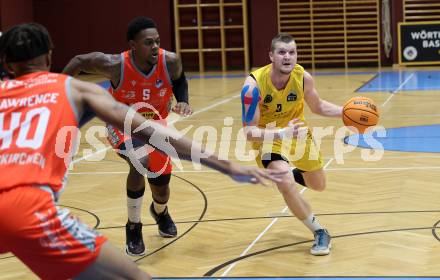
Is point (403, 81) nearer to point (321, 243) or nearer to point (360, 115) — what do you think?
point (360, 115)

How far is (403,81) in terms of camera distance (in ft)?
62.3

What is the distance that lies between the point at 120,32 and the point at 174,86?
758 inches

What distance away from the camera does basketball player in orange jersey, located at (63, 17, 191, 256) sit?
604 cm

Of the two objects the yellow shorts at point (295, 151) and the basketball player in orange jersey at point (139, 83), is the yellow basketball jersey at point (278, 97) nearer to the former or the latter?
the yellow shorts at point (295, 151)

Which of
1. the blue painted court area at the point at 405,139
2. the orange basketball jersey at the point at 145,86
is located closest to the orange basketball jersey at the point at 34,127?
the orange basketball jersey at the point at 145,86

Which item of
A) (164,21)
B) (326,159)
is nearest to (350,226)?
(326,159)

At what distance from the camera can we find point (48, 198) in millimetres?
3006

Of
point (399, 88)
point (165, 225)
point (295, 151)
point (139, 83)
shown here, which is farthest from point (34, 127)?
point (399, 88)

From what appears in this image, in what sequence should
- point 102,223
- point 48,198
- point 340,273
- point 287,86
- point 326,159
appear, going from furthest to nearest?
point 326,159 → point 102,223 → point 287,86 → point 340,273 → point 48,198

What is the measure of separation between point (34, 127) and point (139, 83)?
3.14 metres

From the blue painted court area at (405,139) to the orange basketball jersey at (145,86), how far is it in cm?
486

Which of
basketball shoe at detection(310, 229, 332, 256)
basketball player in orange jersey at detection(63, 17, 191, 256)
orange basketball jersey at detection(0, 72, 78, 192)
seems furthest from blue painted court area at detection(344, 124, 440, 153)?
orange basketball jersey at detection(0, 72, 78, 192)

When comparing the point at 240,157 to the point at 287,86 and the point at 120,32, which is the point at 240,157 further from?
the point at 120,32

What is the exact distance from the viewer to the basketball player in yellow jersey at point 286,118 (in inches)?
232
